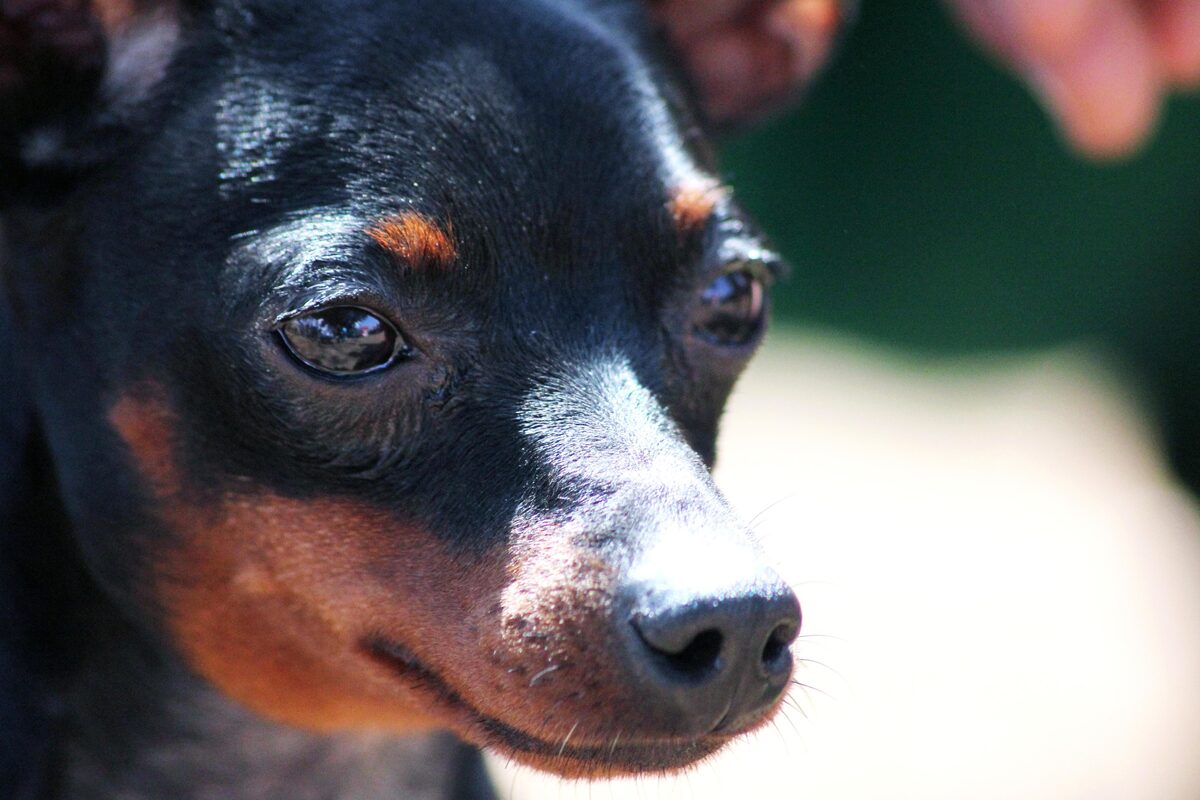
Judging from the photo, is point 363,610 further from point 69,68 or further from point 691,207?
point 69,68

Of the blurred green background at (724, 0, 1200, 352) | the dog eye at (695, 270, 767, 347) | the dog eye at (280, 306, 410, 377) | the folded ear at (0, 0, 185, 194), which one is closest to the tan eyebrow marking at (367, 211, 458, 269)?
the dog eye at (280, 306, 410, 377)


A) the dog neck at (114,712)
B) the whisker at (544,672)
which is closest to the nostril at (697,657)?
the whisker at (544,672)

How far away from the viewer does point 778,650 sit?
8.04 ft

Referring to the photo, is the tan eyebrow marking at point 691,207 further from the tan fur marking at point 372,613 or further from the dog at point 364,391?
the tan fur marking at point 372,613

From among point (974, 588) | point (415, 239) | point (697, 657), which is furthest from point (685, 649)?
point (974, 588)

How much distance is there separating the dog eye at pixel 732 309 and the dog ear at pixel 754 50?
31.9 inches

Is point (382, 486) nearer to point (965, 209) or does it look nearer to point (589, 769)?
point (589, 769)

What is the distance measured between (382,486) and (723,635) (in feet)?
2.49

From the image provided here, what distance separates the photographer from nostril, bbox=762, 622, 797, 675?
2410 mm

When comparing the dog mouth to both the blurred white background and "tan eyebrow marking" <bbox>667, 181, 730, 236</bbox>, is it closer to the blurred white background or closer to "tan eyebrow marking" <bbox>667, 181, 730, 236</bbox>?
"tan eyebrow marking" <bbox>667, 181, 730, 236</bbox>

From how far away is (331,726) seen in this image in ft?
10.2

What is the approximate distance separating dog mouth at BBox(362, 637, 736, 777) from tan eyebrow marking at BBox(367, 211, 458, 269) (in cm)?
75

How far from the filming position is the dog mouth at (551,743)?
2.44m

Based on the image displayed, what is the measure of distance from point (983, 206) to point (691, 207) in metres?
5.29
